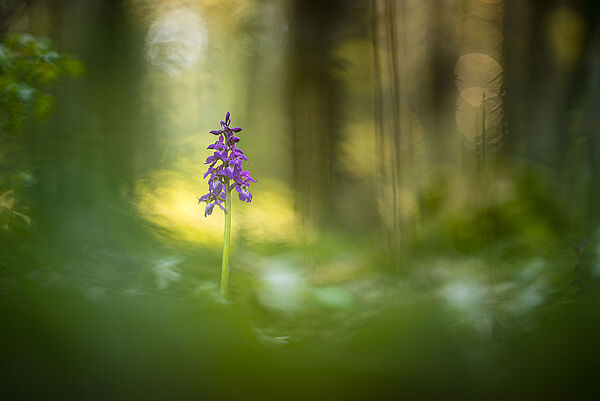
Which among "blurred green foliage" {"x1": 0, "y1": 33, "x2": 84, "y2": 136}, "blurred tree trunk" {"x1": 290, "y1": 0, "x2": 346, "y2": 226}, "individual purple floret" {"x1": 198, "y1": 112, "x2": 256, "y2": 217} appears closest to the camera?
"individual purple floret" {"x1": 198, "y1": 112, "x2": 256, "y2": 217}

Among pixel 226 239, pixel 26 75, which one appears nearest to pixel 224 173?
pixel 226 239

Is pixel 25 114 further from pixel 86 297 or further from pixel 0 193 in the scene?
pixel 86 297

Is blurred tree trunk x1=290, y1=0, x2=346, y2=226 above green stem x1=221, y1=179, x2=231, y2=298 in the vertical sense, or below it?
above

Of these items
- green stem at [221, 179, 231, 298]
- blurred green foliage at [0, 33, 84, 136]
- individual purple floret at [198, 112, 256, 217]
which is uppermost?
blurred green foliage at [0, 33, 84, 136]

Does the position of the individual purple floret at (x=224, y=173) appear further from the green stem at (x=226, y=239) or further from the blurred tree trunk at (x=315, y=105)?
the blurred tree trunk at (x=315, y=105)

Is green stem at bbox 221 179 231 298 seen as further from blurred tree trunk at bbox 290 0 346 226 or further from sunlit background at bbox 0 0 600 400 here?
blurred tree trunk at bbox 290 0 346 226

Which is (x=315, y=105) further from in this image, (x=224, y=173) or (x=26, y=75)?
(x=26, y=75)

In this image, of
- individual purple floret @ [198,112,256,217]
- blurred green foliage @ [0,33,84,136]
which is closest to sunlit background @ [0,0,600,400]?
blurred green foliage @ [0,33,84,136]

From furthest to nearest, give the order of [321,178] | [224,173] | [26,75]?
[321,178], [26,75], [224,173]

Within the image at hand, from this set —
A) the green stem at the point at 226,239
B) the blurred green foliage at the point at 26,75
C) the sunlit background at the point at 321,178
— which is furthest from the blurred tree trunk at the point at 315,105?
the blurred green foliage at the point at 26,75
